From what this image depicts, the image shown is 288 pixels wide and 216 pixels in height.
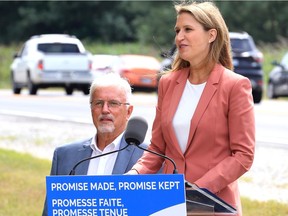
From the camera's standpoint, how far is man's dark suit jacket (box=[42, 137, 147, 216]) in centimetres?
615

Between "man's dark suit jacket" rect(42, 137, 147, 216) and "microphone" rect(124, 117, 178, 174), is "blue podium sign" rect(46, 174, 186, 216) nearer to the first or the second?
"microphone" rect(124, 117, 178, 174)

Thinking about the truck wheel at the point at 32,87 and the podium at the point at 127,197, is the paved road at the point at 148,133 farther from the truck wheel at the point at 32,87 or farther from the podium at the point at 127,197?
the podium at the point at 127,197

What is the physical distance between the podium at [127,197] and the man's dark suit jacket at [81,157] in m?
1.19

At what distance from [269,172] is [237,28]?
62795 mm

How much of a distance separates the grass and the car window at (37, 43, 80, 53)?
63.7 feet

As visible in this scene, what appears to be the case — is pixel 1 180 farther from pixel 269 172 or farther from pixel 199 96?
pixel 199 96

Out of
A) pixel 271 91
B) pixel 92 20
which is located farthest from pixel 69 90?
pixel 92 20

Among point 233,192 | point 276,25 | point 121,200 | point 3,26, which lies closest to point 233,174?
point 233,192

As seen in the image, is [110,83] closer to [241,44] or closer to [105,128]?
[105,128]

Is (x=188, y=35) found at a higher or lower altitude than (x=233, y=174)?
higher

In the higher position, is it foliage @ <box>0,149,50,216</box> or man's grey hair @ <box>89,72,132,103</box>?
man's grey hair @ <box>89,72,132,103</box>

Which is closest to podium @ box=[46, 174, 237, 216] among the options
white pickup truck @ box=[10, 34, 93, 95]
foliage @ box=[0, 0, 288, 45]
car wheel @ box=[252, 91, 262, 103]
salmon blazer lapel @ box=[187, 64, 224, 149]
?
salmon blazer lapel @ box=[187, 64, 224, 149]

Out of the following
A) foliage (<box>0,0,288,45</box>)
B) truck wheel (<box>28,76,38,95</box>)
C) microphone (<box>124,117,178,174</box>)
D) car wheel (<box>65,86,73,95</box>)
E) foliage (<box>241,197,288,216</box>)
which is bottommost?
foliage (<box>0,0,288,45</box>)

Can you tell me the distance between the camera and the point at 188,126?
548 cm
